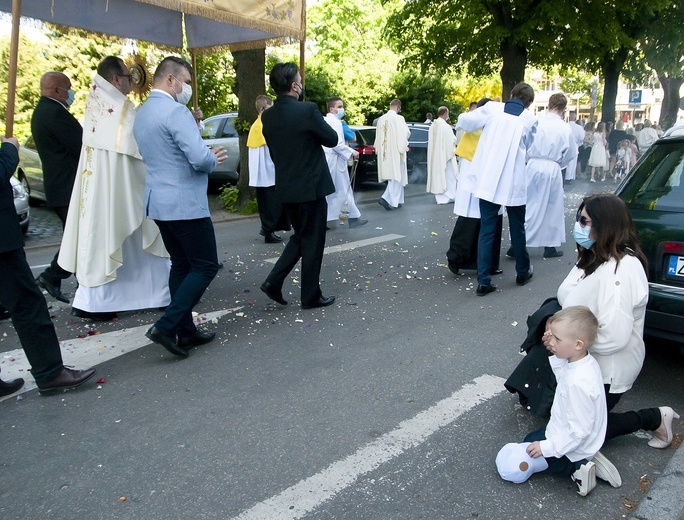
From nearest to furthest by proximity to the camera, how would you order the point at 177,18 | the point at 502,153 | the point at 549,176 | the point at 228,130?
the point at 502,153 < the point at 177,18 < the point at 549,176 < the point at 228,130

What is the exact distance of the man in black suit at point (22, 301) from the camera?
143 inches

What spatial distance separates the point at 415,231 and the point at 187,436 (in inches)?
267

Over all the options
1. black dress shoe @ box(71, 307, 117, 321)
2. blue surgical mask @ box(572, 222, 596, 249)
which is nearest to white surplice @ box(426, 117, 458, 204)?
black dress shoe @ box(71, 307, 117, 321)

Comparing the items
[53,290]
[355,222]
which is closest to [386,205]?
[355,222]

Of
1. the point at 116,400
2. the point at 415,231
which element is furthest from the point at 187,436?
the point at 415,231

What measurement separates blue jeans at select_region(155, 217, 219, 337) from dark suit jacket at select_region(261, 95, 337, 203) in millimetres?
963

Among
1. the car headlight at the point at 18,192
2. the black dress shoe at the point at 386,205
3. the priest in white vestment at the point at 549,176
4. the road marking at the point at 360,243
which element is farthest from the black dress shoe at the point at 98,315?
the black dress shoe at the point at 386,205

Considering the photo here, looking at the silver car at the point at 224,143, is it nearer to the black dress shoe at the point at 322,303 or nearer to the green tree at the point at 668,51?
the black dress shoe at the point at 322,303

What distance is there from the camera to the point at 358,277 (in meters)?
6.99

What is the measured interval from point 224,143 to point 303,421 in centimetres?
1126

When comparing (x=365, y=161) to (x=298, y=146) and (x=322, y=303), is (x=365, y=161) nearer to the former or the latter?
(x=322, y=303)

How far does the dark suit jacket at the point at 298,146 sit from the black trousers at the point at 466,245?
2.00 meters

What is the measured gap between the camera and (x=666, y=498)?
2959mm

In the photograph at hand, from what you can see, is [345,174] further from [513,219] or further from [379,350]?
[379,350]
